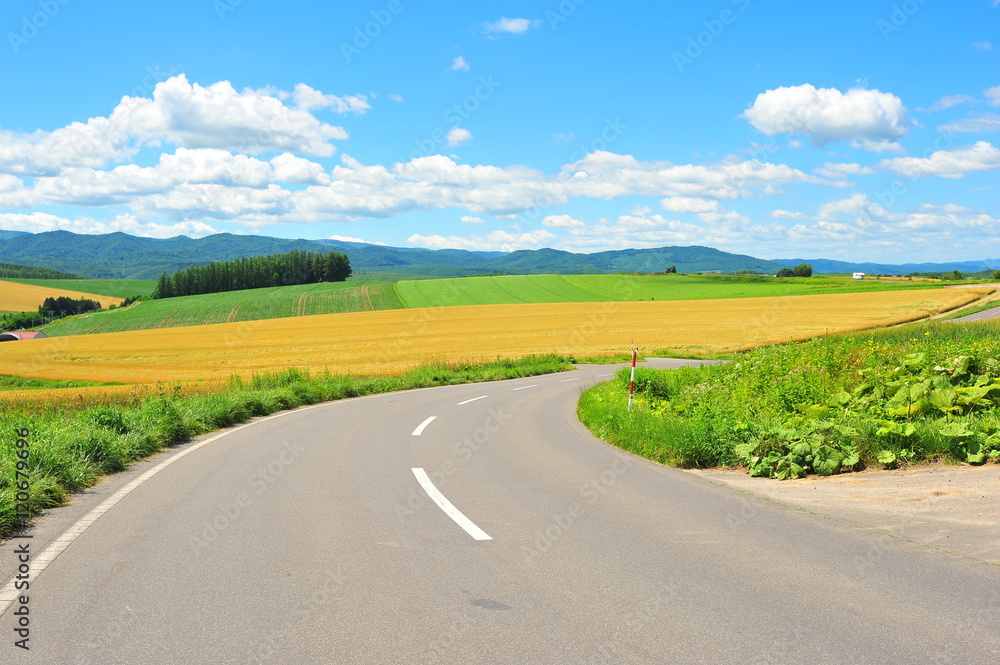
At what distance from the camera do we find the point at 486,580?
454 centimetres

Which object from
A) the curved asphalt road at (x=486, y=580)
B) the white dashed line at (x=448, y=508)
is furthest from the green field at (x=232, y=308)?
the curved asphalt road at (x=486, y=580)

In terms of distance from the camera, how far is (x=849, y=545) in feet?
17.3

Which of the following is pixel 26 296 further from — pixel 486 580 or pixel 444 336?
pixel 486 580

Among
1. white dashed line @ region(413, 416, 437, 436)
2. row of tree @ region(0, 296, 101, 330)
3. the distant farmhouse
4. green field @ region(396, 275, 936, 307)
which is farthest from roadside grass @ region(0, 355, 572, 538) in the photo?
row of tree @ region(0, 296, 101, 330)

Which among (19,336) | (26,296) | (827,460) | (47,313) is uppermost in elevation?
(827,460)

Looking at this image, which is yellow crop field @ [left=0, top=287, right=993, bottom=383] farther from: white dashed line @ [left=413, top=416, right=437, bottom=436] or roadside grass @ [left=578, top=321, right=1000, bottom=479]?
roadside grass @ [left=578, top=321, right=1000, bottom=479]

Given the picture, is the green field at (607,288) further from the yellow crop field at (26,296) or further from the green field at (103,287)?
the green field at (103,287)

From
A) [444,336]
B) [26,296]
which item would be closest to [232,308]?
[444,336]

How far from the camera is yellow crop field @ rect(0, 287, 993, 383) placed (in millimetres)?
44250

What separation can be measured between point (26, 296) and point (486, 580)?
561ft

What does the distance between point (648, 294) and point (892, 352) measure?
8541cm

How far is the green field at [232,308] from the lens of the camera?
8581cm

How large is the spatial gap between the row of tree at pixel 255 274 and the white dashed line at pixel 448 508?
12804 cm

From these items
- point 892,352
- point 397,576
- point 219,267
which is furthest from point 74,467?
point 219,267
